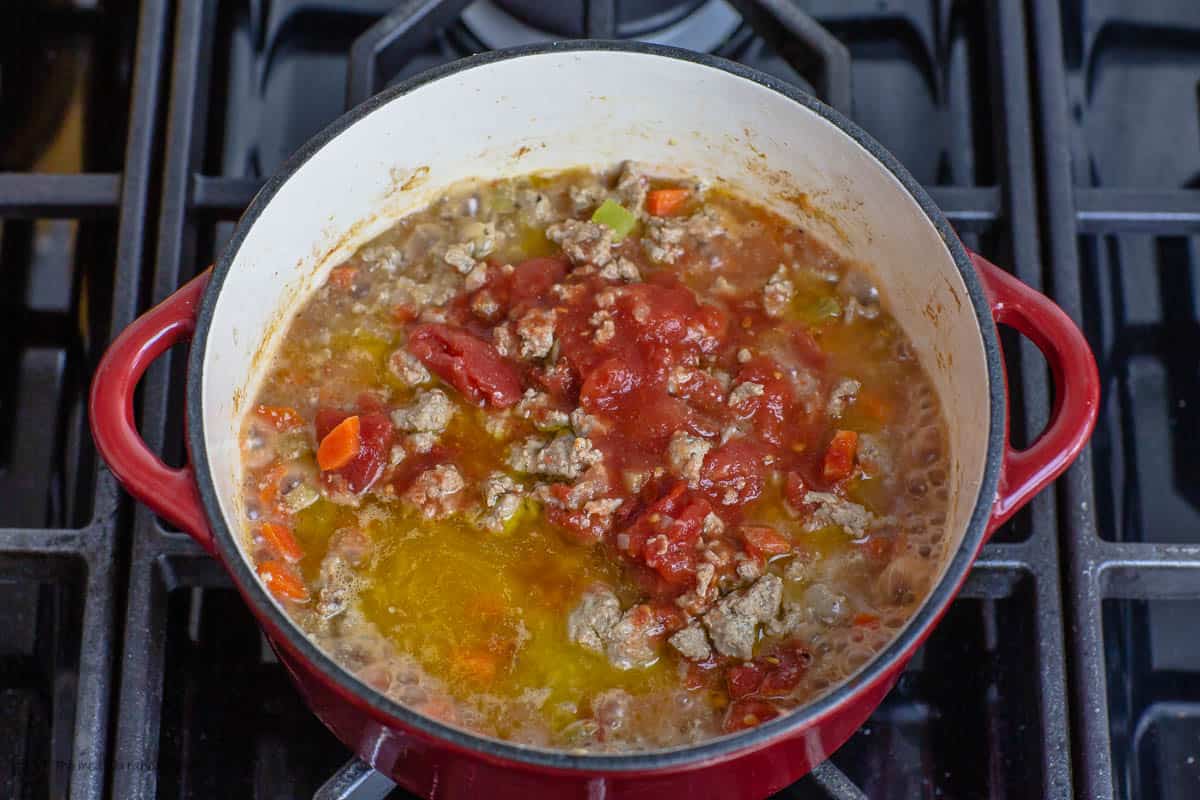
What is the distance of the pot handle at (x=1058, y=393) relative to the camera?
1926mm

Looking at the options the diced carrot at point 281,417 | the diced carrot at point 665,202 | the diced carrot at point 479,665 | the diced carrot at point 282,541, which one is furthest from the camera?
the diced carrot at point 665,202

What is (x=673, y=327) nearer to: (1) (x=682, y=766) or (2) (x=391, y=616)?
(2) (x=391, y=616)

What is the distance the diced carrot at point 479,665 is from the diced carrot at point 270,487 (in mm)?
439

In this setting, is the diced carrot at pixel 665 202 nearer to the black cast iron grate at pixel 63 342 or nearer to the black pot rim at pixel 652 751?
the black pot rim at pixel 652 751

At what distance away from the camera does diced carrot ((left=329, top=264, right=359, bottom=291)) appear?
2477 millimetres

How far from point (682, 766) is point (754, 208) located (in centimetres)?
124

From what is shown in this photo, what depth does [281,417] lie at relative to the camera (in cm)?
231

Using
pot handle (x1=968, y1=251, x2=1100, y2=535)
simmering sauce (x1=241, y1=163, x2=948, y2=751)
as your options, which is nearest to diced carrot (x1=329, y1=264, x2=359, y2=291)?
simmering sauce (x1=241, y1=163, x2=948, y2=751)

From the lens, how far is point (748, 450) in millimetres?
2205

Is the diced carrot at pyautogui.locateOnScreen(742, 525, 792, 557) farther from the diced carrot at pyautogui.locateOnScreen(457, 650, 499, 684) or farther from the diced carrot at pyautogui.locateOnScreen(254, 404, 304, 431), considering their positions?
the diced carrot at pyautogui.locateOnScreen(254, 404, 304, 431)

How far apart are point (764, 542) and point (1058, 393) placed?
1.71ft

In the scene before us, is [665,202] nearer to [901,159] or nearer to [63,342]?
[901,159]

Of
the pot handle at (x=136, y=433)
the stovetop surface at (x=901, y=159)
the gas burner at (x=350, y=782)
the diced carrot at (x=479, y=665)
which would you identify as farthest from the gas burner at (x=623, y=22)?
the gas burner at (x=350, y=782)

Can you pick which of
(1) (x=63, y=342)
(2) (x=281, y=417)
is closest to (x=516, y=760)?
(2) (x=281, y=417)
